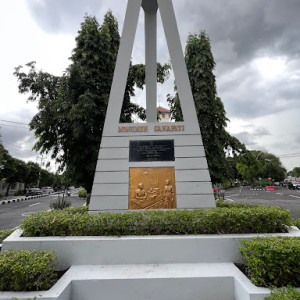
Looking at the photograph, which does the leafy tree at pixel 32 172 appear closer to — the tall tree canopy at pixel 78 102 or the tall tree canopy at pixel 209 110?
the tall tree canopy at pixel 78 102

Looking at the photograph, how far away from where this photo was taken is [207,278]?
3170mm

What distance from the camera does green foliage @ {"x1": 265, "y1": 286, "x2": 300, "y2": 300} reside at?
2.45m

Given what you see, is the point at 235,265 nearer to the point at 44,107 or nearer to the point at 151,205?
the point at 151,205

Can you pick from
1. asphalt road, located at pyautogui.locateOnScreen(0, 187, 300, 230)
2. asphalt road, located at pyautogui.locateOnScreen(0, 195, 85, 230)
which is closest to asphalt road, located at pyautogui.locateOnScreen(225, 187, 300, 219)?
asphalt road, located at pyautogui.locateOnScreen(0, 187, 300, 230)

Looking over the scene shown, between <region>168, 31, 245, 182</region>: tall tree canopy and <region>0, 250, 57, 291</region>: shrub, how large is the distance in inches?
392

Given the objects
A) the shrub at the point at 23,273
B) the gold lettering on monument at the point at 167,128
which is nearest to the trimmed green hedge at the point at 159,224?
the shrub at the point at 23,273

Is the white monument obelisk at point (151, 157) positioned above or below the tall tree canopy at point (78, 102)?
below

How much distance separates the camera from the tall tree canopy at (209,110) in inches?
464

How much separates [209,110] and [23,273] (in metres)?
11.8

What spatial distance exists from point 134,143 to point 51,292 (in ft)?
13.1

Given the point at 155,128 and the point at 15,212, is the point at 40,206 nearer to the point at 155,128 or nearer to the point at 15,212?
the point at 15,212

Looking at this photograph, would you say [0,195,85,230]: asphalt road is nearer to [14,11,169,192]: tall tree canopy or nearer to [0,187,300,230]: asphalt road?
[0,187,300,230]: asphalt road

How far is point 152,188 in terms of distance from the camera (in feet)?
18.2

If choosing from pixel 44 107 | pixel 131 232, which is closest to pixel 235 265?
pixel 131 232
